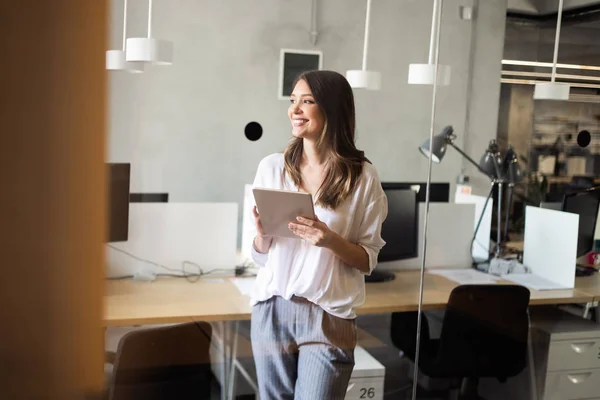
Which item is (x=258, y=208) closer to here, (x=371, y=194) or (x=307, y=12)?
(x=371, y=194)

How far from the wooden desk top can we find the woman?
96mm

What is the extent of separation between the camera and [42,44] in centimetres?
34

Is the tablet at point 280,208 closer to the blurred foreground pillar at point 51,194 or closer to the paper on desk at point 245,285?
the paper on desk at point 245,285

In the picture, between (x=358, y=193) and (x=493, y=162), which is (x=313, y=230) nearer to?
(x=358, y=193)

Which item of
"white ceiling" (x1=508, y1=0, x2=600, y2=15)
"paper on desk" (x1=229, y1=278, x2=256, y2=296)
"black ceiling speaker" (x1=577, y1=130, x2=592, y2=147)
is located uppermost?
"white ceiling" (x1=508, y1=0, x2=600, y2=15)

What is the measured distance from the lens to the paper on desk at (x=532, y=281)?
8.05 feet

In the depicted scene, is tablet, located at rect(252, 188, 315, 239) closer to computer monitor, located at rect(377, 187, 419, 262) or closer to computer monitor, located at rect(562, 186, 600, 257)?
computer monitor, located at rect(377, 187, 419, 262)

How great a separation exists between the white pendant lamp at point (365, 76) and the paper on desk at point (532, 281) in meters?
1.00

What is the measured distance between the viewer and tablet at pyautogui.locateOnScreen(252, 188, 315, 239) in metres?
1.73

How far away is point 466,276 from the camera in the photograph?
2400mm

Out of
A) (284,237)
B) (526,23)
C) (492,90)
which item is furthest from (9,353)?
(526,23)

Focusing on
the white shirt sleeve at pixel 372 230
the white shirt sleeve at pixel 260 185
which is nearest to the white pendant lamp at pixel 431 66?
the white shirt sleeve at pixel 372 230

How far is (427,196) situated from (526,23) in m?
0.78

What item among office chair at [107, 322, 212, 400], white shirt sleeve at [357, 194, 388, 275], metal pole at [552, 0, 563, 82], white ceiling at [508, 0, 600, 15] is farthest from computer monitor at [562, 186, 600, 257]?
office chair at [107, 322, 212, 400]
